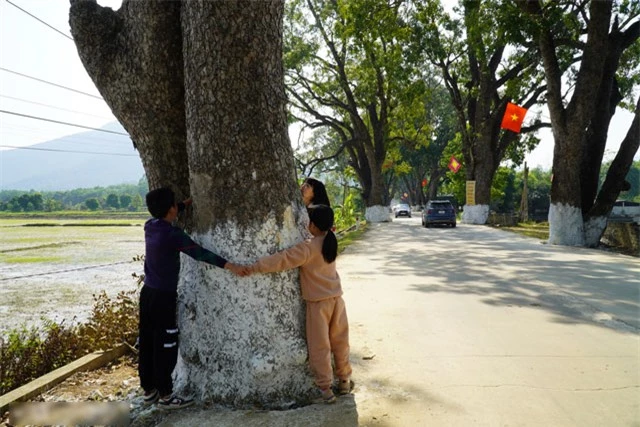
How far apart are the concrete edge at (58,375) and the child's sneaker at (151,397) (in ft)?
3.35

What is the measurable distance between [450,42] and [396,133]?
40.8 ft

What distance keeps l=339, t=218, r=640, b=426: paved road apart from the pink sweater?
2.89ft

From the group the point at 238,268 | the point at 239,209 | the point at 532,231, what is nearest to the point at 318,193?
the point at 239,209

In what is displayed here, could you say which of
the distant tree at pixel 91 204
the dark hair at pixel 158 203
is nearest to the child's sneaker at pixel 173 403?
the dark hair at pixel 158 203

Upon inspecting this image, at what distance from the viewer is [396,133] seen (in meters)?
36.7

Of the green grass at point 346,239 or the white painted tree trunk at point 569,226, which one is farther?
the green grass at point 346,239

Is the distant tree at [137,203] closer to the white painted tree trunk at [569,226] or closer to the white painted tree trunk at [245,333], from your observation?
the white painted tree trunk at [569,226]

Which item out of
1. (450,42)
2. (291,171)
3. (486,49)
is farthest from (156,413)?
(450,42)

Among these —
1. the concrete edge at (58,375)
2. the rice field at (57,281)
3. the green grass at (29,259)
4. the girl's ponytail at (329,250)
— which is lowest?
the green grass at (29,259)

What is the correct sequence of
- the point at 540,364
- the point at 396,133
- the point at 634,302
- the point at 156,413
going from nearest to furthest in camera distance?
the point at 156,413
the point at 540,364
the point at 634,302
the point at 396,133

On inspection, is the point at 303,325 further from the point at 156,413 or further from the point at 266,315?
the point at 156,413

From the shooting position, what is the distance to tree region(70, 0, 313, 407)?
341cm

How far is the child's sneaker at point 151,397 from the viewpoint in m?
3.47

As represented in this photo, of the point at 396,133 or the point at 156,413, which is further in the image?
the point at 396,133
